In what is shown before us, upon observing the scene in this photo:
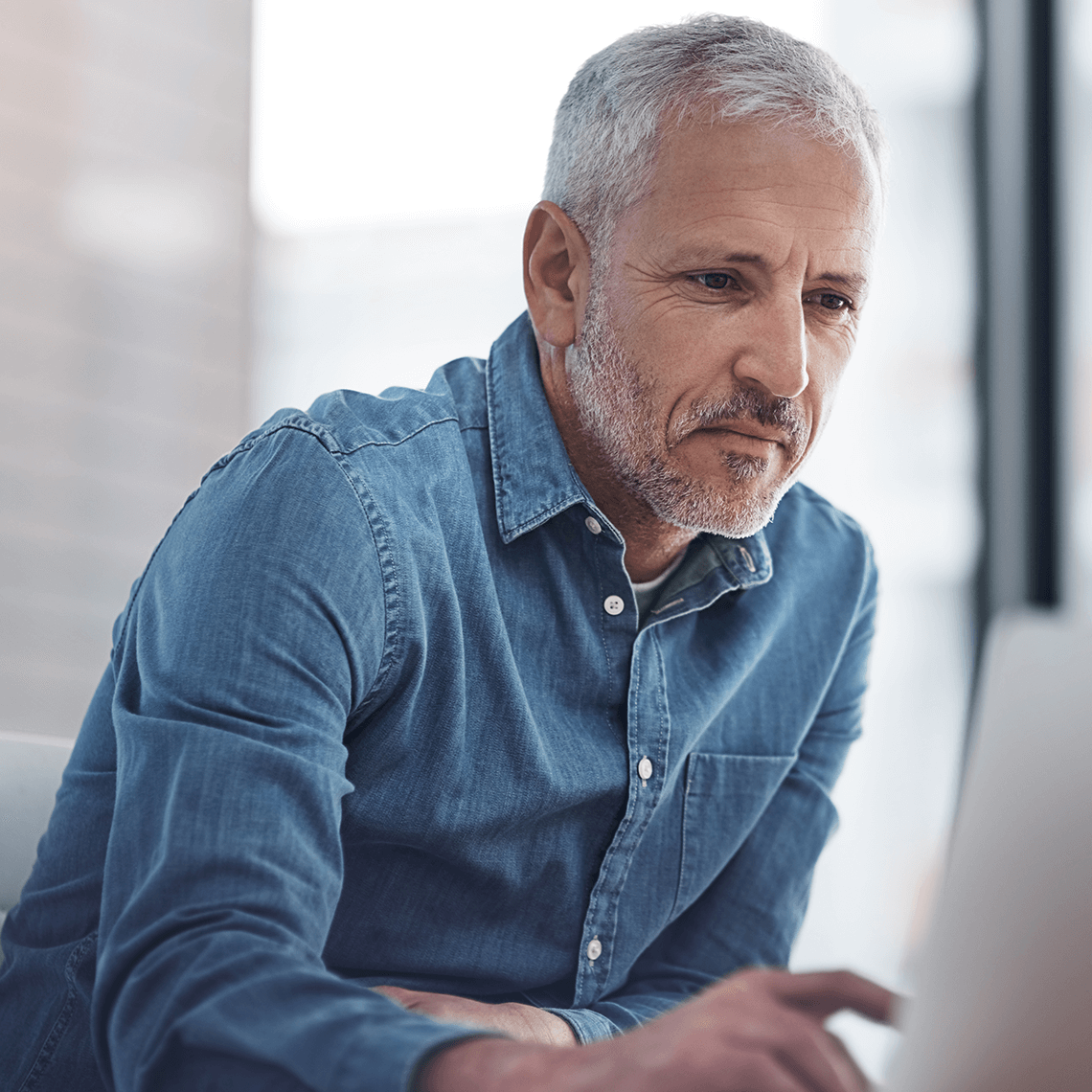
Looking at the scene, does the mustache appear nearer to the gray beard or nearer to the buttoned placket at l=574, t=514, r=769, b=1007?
the gray beard

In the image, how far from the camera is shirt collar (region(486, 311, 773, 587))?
102 centimetres

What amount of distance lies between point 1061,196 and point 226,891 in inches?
106

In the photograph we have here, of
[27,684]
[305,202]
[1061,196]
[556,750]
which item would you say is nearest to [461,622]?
[556,750]

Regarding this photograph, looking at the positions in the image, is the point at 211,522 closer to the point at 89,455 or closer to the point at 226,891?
the point at 226,891

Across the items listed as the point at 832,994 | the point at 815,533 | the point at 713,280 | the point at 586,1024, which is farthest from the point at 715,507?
the point at 832,994

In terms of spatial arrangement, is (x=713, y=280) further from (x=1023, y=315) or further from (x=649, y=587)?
(x=1023, y=315)

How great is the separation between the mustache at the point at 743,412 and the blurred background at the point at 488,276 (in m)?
1.63

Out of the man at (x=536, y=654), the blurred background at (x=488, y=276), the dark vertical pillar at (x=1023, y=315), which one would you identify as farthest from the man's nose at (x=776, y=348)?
the dark vertical pillar at (x=1023, y=315)

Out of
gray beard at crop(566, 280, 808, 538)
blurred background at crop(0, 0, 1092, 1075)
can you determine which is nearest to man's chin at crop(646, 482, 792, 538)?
gray beard at crop(566, 280, 808, 538)

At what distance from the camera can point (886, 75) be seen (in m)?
2.70

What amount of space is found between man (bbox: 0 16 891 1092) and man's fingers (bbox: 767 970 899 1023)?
26 cm

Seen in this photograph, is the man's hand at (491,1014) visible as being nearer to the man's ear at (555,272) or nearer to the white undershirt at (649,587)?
the white undershirt at (649,587)

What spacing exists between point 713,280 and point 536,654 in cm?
36

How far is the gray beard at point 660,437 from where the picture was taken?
103 centimetres
